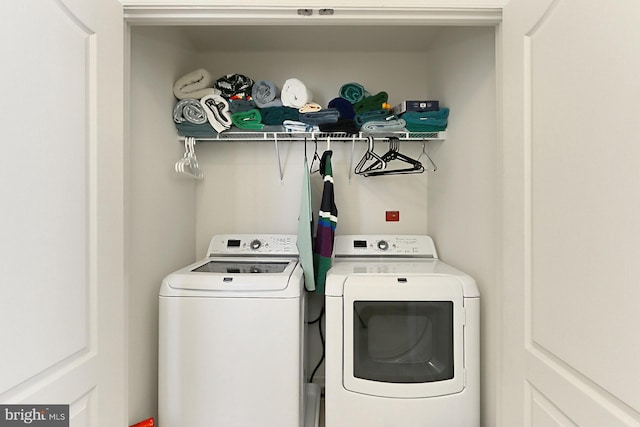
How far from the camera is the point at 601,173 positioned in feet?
2.50

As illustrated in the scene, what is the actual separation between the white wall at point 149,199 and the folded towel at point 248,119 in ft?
1.13

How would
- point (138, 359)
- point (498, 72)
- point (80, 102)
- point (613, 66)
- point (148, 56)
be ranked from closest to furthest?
point (613, 66)
point (80, 102)
point (498, 72)
point (138, 359)
point (148, 56)

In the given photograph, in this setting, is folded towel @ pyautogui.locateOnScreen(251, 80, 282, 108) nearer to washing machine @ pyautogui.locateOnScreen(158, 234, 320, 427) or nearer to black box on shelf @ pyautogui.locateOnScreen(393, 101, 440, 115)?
black box on shelf @ pyautogui.locateOnScreen(393, 101, 440, 115)

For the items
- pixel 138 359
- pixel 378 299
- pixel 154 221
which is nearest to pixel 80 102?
pixel 154 221

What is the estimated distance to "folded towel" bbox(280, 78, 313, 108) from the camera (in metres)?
1.98

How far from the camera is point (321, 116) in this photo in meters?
1.96

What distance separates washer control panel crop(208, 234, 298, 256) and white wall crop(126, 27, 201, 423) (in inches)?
8.8

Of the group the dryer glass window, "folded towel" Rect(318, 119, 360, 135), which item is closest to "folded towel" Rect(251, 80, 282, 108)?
"folded towel" Rect(318, 119, 360, 135)

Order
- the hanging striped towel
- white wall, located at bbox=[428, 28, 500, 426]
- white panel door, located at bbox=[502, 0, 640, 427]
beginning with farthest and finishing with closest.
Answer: the hanging striped towel
white wall, located at bbox=[428, 28, 500, 426]
white panel door, located at bbox=[502, 0, 640, 427]

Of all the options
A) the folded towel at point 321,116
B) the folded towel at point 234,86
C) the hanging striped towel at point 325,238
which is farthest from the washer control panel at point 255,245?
the folded towel at point 234,86

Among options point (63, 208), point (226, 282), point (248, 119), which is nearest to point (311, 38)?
point (248, 119)

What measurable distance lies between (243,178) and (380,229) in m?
0.93

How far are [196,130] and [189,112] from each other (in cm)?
10

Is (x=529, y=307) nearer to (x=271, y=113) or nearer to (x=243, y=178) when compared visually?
(x=271, y=113)
